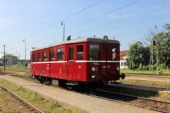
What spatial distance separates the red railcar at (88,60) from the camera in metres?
20.0

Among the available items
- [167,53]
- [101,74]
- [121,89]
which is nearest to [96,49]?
[101,74]

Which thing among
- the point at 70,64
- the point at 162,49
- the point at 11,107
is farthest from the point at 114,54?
the point at 162,49

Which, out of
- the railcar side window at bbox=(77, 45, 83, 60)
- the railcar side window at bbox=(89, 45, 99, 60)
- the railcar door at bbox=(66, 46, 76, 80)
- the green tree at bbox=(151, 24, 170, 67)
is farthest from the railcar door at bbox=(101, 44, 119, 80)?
the green tree at bbox=(151, 24, 170, 67)

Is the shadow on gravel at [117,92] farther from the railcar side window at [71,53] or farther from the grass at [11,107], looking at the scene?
the grass at [11,107]

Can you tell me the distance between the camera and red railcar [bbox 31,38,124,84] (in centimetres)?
1995

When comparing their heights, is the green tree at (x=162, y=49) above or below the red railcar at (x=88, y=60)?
above

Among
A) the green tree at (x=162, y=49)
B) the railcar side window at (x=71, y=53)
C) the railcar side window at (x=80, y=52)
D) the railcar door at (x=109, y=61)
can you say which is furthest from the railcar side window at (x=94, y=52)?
the green tree at (x=162, y=49)

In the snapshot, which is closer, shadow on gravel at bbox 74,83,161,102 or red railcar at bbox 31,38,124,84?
shadow on gravel at bbox 74,83,161,102

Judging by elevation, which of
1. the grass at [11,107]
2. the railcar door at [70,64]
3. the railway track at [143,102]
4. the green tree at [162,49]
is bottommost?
the grass at [11,107]

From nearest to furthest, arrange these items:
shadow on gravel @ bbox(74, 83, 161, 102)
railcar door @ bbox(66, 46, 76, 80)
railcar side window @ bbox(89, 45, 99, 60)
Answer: shadow on gravel @ bbox(74, 83, 161, 102)
railcar side window @ bbox(89, 45, 99, 60)
railcar door @ bbox(66, 46, 76, 80)

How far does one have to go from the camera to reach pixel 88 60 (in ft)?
65.2

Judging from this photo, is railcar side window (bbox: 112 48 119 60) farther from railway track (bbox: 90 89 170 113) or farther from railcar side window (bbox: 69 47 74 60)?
railcar side window (bbox: 69 47 74 60)

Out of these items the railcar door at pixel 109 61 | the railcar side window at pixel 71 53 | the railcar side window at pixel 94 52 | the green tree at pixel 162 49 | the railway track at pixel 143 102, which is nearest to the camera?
the railway track at pixel 143 102

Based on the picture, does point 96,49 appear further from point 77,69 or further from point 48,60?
point 48,60
